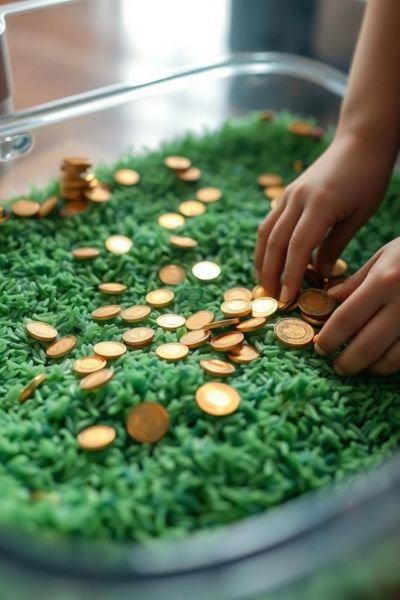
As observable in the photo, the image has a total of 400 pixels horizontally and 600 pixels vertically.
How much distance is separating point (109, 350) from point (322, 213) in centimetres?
27

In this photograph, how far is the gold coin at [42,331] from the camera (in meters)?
0.76

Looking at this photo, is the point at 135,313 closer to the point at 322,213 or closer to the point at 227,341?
the point at 227,341

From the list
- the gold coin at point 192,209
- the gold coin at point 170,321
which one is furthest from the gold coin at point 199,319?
the gold coin at point 192,209

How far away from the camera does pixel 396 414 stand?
0.67 metres

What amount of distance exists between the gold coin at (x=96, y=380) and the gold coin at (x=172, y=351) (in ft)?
0.20

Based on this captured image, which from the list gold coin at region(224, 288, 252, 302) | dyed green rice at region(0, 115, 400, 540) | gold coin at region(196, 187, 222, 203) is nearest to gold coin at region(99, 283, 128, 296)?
dyed green rice at region(0, 115, 400, 540)

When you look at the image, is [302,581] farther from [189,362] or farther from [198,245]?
[198,245]

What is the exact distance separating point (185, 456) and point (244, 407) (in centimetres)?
8

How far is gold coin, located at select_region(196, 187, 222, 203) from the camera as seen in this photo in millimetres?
1002

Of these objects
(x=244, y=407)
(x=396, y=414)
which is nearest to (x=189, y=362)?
(x=244, y=407)

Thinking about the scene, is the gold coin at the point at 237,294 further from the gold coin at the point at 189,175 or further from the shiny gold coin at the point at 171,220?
the gold coin at the point at 189,175

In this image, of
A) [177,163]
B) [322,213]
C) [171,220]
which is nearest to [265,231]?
[322,213]

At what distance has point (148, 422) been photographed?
631 millimetres

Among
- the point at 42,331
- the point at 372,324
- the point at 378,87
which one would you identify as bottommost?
the point at 42,331
